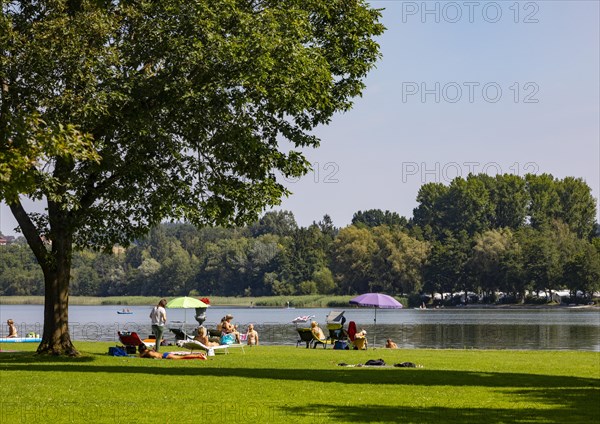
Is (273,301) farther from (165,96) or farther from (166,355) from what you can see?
(165,96)

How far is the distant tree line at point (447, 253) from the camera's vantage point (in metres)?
141

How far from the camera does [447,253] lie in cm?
15312

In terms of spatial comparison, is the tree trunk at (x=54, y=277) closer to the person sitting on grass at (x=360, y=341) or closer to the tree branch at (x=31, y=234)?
the tree branch at (x=31, y=234)

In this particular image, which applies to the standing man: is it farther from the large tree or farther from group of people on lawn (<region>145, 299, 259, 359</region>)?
the large tree

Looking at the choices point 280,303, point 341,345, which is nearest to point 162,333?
point 341,345

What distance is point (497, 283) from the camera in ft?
478

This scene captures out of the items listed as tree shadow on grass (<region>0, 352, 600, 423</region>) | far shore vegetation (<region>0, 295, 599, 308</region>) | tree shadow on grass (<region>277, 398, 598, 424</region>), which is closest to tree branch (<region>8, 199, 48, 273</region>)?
tree shadow on grass (<region>0, 352, 600, 423</region>)

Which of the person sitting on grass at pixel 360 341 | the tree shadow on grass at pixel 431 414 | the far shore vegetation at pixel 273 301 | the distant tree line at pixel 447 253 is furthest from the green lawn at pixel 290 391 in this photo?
the far shore vegetation at pixel 273 301

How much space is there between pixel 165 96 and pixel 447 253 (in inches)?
5090

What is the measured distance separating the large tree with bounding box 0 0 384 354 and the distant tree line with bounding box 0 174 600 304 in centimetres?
10401

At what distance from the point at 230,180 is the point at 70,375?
8.57 m

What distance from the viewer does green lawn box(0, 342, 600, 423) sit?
16031 mm

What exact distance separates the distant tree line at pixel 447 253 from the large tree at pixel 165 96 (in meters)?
104

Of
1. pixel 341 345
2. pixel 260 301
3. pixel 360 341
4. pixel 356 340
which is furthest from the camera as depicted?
pixel 260 301
